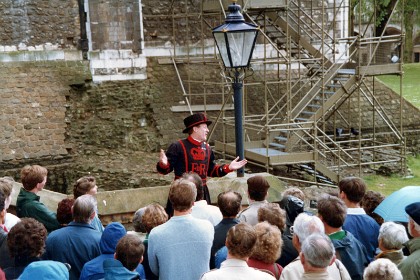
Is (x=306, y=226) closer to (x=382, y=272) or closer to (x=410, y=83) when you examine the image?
(x=382, y=272)

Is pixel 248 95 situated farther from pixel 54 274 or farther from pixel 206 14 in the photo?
pixel 54 274

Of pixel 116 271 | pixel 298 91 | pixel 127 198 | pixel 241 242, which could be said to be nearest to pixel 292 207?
pixel 241 242

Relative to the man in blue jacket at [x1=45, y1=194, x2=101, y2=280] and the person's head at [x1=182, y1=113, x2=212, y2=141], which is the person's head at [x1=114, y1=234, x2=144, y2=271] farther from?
the person's head at [x1=182, y1=113, x2=212, y2=141]

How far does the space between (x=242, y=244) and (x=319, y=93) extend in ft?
32.0

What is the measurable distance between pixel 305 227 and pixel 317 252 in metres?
0.44

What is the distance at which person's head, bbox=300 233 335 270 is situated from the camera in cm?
400

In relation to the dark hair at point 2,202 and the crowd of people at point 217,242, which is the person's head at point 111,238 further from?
the dark hair at point 2,202

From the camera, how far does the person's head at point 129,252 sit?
4355 mm

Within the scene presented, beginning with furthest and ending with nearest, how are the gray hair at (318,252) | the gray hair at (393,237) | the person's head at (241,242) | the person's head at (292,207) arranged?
the person's head at (292,207), the gray hair at (393,237), the person's head at (241,242), the gray hair at (318,252)

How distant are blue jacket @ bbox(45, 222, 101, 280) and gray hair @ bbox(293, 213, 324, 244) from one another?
4.83 feet

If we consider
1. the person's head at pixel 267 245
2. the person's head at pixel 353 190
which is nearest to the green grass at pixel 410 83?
the person's head at pixel 353 190

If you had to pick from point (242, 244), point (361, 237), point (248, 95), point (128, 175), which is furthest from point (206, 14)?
point (242, 244)

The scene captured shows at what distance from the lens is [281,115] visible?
14.7m

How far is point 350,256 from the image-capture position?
4.71m
